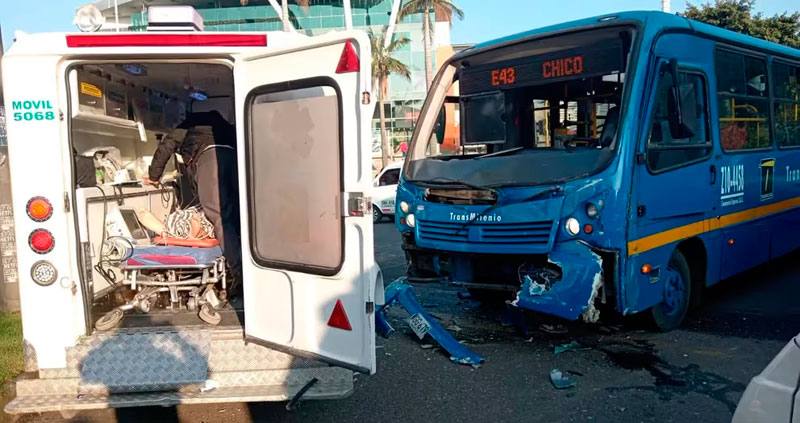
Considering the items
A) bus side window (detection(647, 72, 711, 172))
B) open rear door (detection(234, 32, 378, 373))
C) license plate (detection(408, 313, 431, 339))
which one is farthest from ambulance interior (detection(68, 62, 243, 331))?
bus side window (detection(647, 72, 711, 172))

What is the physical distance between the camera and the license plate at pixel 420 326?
611 centimetres

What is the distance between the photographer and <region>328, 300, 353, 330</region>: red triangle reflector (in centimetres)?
389

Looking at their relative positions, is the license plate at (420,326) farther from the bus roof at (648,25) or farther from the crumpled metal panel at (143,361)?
the bus roof at (648,25)

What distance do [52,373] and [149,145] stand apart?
381 centimetres

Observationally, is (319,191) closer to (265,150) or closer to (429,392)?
(265,150)

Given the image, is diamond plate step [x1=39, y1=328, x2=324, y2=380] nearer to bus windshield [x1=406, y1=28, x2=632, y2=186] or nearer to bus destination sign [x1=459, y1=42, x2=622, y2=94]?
bus windshield [x1=406, y1=28, x2=632, y2=186]

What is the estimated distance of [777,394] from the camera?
7.02 ft

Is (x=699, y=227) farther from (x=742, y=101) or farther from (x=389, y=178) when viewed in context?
(x=389, y=178)

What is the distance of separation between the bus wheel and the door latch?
3453 millimetres

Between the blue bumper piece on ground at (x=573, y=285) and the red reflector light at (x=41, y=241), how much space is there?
369cm

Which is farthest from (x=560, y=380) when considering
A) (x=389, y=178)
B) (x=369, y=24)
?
(x=369, y=24)

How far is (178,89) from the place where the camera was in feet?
22.8

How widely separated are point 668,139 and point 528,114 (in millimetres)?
1566

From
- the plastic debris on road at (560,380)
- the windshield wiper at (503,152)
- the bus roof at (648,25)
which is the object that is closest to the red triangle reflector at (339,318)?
the plastic debris on road at (560,380)
